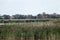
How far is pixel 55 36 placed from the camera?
9.27 metres

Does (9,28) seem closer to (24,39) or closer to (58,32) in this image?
(24,39)

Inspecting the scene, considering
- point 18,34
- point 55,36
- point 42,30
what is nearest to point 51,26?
point 42,30

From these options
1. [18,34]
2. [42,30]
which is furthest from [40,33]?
[18,34]

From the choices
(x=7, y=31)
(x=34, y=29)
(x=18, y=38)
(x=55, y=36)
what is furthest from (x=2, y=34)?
(x=55, y=36)

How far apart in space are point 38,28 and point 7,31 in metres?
1.86

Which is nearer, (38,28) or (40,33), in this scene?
(40,33)

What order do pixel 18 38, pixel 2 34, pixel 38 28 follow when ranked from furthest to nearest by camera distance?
pixel 38 28, pixel 2 34, pixel 18 38

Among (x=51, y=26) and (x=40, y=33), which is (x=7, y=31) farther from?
(x=51, y=26)

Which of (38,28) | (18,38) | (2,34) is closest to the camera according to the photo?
(18,38)

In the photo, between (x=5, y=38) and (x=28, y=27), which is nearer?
(x=5, y=38)

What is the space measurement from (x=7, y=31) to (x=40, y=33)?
1877 millimetres

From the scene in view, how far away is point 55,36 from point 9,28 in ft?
9.53

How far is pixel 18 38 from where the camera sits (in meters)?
8.97

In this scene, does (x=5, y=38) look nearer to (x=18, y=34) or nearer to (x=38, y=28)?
(x=18, y=34)
